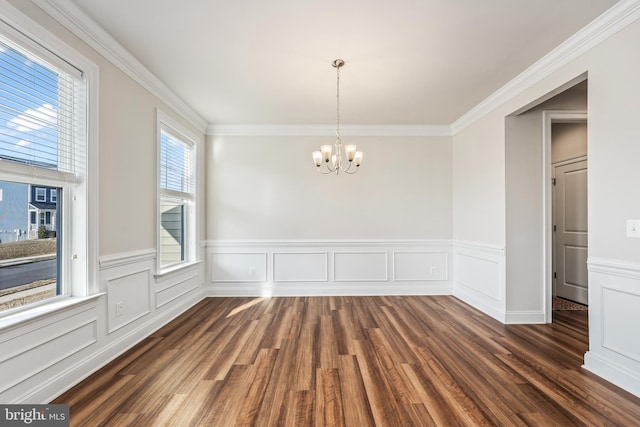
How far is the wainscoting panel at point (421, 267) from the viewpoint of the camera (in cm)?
469

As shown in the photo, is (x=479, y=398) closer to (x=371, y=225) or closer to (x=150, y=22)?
(x=371, y=225)

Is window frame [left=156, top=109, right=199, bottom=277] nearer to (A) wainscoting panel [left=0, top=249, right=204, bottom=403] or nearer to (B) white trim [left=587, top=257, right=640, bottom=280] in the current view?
(A) wainscoting panel [left=0, top=249, right=204, bottom=403]

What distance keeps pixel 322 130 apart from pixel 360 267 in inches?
90.7

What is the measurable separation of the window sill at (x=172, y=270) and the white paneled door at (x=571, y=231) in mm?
5383

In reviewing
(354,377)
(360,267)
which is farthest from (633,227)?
(360,267)

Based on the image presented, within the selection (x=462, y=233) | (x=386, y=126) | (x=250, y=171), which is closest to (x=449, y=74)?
(x=386, y=126)

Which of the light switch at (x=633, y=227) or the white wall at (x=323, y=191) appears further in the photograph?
the white wall at (x=323, y=191)

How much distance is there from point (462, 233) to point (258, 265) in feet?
10.6

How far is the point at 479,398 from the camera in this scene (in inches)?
77.0

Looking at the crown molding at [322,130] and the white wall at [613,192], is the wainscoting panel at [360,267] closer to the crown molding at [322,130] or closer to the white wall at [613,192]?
the crown molding at [322,130]

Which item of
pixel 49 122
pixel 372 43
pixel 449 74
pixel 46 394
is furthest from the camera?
pixel 449 74

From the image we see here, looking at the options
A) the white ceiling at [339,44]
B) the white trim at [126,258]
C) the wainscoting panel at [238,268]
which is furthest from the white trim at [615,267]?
the white trim at [126,258]

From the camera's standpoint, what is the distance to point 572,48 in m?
2.47

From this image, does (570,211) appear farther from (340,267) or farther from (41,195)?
(41,195)
